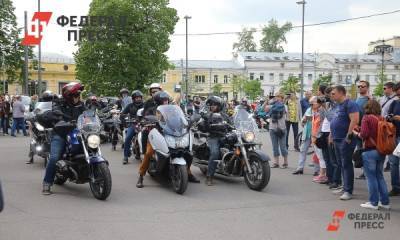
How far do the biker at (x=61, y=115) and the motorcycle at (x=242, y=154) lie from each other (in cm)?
248

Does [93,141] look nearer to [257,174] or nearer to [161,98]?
[161,98]

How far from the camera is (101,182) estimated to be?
24.2 ft

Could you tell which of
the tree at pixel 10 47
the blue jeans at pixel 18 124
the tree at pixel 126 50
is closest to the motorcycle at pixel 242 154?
the blue jeans at pixel 18 124

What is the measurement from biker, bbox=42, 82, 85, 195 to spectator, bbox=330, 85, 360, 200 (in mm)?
4009

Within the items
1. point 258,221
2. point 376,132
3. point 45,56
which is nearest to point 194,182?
point 258,221

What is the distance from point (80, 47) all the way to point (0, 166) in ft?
115

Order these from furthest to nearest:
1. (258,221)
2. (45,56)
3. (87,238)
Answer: (45,56) < (258,221) < (87,238)

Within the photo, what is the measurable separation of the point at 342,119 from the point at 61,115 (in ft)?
14.3

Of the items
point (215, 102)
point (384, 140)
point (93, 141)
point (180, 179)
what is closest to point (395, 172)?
point (384, 140)

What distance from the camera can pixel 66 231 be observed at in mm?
5758

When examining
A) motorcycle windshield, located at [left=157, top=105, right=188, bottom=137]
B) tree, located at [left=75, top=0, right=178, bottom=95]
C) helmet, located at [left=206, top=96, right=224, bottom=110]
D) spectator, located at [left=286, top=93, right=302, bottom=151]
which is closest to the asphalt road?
motorcycle windshield, located at [left=157, top=105, right=188, bottom=137]

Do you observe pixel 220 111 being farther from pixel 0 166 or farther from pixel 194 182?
pixel 0 166

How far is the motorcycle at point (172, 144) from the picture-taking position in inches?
314

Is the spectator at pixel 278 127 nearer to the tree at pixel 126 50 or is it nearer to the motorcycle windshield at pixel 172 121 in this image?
the motorcycle windshield at pixel 172 121
